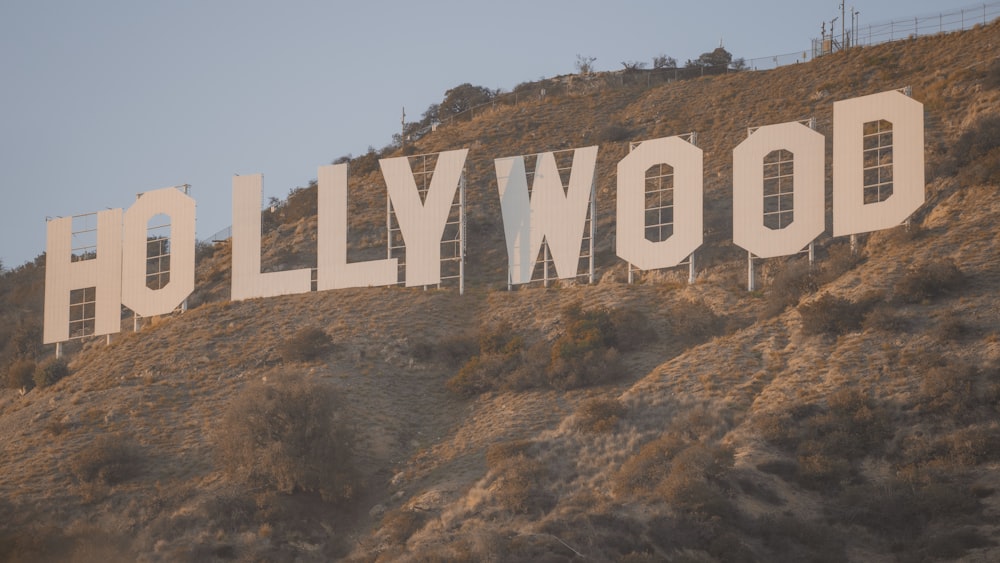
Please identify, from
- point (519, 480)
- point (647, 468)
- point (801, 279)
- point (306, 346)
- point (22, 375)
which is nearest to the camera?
point (647, 468)

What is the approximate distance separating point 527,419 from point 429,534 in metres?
6.72

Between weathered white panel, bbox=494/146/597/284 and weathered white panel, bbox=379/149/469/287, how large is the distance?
1.96 meters

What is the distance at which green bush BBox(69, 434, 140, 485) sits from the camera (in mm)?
36406

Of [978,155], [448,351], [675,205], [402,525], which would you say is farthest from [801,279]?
[402,525]

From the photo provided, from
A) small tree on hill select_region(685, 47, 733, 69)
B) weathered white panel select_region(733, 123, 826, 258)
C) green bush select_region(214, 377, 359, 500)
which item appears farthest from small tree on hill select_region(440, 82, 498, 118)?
green bush select_region(214, 377, 359, 500)

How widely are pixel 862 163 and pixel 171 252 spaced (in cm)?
2539

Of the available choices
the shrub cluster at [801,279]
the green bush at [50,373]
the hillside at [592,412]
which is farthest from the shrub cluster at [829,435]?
the green bush at [50,373]

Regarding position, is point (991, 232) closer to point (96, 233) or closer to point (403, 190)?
point (403, 190)

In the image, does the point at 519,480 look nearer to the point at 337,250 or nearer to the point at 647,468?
the point at 647,468

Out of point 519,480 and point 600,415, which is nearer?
point 519,480

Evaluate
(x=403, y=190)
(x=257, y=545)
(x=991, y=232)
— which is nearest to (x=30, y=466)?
(x=257, y=545)

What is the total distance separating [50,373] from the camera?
45594 mm

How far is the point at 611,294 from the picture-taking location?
4384 cm

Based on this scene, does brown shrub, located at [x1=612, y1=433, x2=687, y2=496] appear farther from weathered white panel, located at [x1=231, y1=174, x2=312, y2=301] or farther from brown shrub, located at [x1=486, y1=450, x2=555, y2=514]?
weathered white panel, located at [x1=231, y1=174, x2=312, y2=301]
